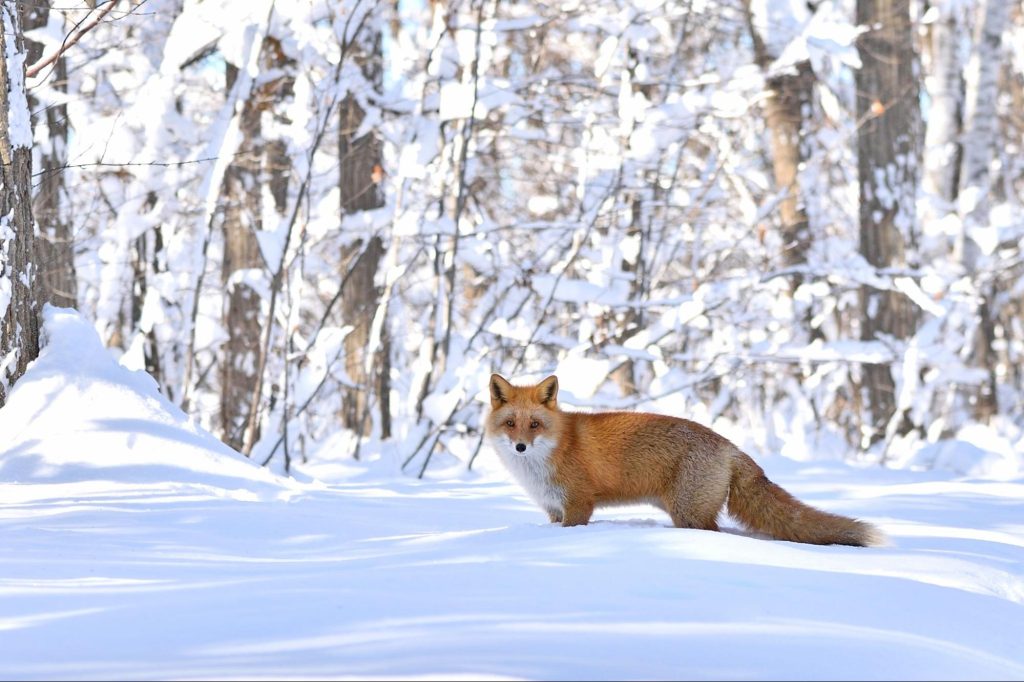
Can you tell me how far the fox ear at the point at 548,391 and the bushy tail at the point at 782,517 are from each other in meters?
0.91

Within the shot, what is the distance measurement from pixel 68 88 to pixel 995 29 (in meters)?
11.7

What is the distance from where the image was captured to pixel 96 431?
19.2ft

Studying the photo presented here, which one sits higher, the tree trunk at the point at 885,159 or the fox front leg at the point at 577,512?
the tree trunk at the point at 885,159

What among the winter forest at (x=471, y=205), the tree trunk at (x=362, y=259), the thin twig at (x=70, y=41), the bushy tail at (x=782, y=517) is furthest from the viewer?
the tree trunk at (x=362, y=259)

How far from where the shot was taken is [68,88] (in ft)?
35.0

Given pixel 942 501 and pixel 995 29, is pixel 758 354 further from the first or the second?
pixel 995 29

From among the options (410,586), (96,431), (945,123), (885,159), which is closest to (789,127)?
(885,159)

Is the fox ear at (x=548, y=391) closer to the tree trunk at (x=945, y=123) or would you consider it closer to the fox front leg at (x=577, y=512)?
the fox front leg at (x=577, y=512)

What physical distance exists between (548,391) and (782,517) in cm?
124

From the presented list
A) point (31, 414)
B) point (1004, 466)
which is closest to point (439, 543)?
point (31, 414)

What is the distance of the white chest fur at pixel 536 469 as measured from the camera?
16.3 ft

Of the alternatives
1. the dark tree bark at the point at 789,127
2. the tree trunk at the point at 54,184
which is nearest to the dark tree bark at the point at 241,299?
the tree trunk at the point at 54,184

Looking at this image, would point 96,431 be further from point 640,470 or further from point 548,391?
point 640,470

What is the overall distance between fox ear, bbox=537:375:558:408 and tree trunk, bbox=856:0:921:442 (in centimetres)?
799
